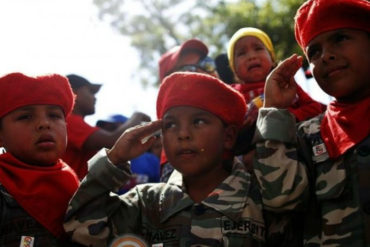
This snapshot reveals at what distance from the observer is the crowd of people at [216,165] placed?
7.27 ft

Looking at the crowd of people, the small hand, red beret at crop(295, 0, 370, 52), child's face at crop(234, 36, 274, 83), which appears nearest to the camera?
the crowd of people

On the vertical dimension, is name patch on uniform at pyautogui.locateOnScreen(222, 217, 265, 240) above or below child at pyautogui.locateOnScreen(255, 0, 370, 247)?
below

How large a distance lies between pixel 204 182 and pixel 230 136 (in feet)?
1.07

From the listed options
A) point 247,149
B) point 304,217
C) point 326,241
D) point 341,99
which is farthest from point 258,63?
point 326,241

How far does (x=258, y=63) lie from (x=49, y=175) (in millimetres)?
1684

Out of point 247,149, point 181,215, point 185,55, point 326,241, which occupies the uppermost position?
point 185,55

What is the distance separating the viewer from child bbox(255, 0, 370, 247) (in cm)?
214

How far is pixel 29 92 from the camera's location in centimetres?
268

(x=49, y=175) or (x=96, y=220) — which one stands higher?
(x=49, y=175)

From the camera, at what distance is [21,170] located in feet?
Result: 8.35

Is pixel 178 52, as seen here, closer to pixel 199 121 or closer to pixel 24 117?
pixel 199 121

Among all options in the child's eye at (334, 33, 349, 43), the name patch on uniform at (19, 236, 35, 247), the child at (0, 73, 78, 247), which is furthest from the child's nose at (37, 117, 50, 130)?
the child's eye at (334, 33, 349, 43)

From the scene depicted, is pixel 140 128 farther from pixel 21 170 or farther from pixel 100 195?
pixel 21 170

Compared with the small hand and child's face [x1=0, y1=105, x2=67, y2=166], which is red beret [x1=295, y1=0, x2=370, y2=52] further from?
the small hand
